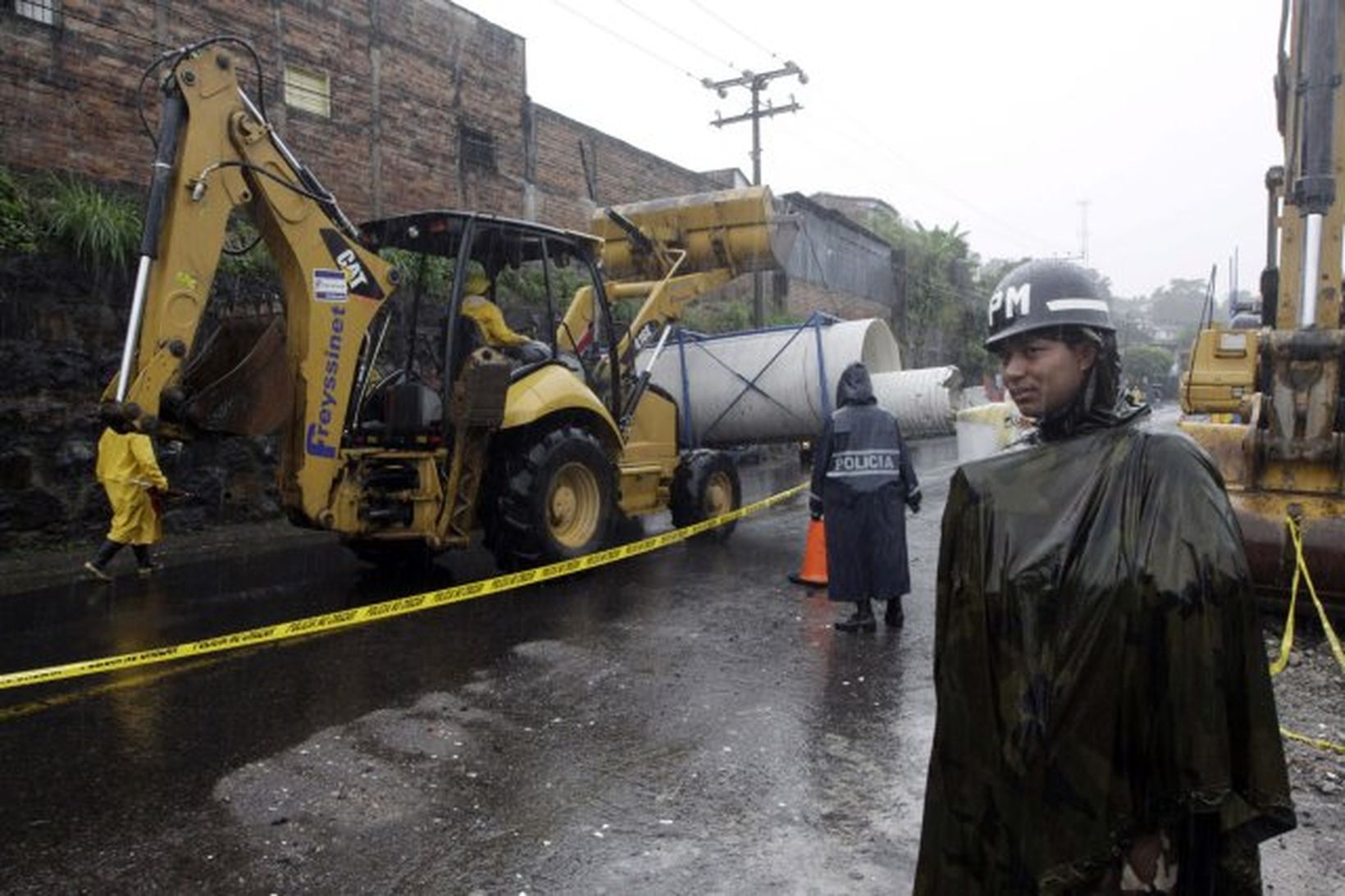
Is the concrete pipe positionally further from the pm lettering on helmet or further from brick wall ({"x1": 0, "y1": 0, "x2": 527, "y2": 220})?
the pm lettering on helmet

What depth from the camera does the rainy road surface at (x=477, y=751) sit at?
3.12m

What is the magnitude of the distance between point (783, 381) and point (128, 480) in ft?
20.6

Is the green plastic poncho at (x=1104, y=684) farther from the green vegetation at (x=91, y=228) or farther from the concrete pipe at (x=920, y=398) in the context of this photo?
the green vegetation at (x=91, y=228)

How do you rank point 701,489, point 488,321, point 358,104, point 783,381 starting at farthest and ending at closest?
point 358,104, point 783,381, point 701,489, point 488,321

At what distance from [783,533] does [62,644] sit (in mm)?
6527

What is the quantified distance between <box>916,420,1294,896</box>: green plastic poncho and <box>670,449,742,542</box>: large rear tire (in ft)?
25.5

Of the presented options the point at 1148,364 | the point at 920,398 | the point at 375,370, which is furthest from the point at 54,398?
the point at 1148,364

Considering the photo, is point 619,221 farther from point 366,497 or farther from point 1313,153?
point 1313,153

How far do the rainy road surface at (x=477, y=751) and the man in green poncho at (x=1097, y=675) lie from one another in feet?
4.92

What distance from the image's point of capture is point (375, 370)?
26.6 ft

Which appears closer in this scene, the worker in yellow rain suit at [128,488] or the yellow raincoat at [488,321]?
the yellow raincoat at [488,321]

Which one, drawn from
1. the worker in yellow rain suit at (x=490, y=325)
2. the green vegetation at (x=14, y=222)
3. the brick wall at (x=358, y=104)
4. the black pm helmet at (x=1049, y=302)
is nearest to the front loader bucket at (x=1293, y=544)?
the black pm helmet at (x=1049, y=302)

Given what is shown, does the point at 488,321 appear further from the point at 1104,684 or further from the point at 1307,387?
the point at 1104,684

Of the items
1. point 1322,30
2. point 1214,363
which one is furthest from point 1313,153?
point 1214,363
